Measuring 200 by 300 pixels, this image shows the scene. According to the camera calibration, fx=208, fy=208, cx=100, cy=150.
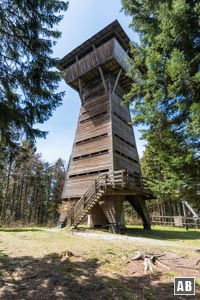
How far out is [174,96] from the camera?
6.88 m

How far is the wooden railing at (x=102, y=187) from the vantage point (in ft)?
→ 44.3

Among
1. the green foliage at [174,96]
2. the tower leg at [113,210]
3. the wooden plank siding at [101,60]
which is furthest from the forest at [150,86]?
the wooden plank siding at [101,60]

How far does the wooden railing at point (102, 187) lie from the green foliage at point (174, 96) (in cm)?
Answer: 588

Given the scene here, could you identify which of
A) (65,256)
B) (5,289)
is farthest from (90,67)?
(5,289)

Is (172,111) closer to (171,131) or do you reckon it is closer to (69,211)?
(171,131)

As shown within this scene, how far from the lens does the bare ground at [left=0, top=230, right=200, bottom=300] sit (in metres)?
3.94

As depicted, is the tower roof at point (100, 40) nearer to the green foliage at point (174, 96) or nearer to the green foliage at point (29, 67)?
the green foliage at point (174, 96)

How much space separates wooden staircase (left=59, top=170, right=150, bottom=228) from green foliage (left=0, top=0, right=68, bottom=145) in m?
A: 7.82

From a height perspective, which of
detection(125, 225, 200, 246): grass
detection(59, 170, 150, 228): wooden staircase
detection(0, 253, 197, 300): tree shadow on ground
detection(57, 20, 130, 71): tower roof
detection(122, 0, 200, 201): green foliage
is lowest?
detection(125, 225, 200, 246): grass

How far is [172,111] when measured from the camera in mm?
7504

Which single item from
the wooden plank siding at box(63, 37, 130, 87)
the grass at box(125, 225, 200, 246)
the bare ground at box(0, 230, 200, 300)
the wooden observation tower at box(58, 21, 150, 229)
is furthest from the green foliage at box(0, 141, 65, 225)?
the bare ground at box(0, 230, 200, 300)

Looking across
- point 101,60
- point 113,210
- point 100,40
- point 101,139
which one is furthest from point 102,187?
point 100,40

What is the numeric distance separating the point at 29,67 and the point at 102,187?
30.3 feet

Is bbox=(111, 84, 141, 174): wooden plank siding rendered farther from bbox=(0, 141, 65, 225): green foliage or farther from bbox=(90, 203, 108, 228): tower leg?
bbox=(0, 141, 65, 225): green foliage
